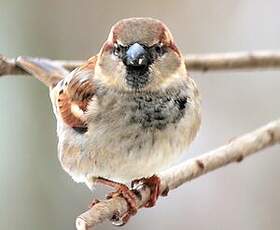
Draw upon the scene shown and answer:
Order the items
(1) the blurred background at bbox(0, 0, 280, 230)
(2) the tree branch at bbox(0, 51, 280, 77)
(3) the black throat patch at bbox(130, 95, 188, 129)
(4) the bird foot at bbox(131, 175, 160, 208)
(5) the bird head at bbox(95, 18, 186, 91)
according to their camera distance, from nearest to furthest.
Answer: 1. (5) the bird head at bbox(95, 18, 186, 91)
2. (3) the black throat patch at bbox(130, 95, 188, 129)
3. (4) the bird foot at bbox(131, 175, 160, 208)
4. (2) the tree branch at bbox(0, 51, 280, 77)
5. (1) the blurred background at bbox(0, 0, 280, 230)

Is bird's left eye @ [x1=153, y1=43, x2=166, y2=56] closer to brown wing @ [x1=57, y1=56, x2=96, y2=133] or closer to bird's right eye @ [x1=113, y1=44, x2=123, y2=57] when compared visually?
bird's right eye @ [x1=113, y1=44, x2=123, y2=57]

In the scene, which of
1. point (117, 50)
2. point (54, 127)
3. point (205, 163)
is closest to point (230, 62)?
point (205, 163)

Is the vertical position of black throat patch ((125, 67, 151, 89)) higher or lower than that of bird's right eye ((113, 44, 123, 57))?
lower

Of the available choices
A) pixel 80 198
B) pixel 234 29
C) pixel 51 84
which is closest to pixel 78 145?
pixel 51 84

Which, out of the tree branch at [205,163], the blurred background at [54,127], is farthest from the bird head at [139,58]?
the blurred background at [54,127]

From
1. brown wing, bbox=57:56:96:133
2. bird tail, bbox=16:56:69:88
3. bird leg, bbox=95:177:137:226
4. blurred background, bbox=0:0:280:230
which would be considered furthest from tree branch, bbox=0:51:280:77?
blurred background, bbox=0:0:280:230

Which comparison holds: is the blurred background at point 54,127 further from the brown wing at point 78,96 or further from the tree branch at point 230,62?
the brown wing at point 78,96

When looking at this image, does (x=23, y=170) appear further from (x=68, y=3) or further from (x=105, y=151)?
(x=105, y=151)
